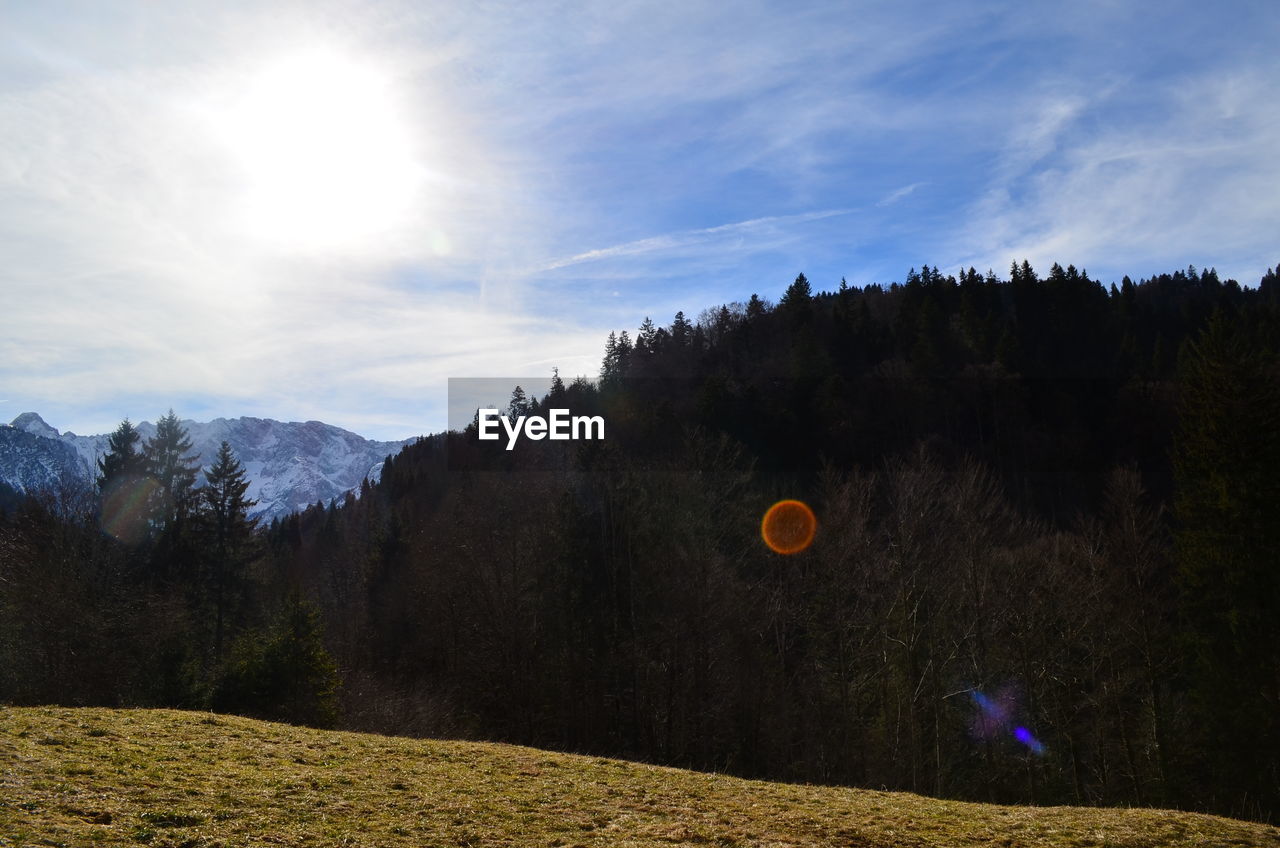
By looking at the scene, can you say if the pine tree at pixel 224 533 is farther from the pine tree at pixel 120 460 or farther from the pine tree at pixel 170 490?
the pine tree at pixel 120 460

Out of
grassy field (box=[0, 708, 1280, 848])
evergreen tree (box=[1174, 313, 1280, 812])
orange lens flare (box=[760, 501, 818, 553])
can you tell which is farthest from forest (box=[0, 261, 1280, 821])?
grassy field (box=[0, 708, 1280, 848])

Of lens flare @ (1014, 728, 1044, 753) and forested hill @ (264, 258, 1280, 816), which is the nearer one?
forested hill @ (264, 258, 1280, 816)

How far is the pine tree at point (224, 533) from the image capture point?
44.4m

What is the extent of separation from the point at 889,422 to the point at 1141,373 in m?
26.1

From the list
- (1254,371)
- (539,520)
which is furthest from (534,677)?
(1254,371)

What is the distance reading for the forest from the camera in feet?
77.9

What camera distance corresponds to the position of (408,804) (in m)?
10.8

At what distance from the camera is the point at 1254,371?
2398 centimetres

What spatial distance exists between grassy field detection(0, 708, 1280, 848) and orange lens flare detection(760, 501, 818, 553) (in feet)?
57.9

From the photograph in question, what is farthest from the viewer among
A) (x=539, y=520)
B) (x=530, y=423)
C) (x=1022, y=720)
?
(x=530, y=423)

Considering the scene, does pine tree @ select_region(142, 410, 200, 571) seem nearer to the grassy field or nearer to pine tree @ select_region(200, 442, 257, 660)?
pine tree @ select_region(200, 442, 257, 660)

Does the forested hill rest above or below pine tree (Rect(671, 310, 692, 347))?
below

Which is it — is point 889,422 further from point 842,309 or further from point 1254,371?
point 1254,371

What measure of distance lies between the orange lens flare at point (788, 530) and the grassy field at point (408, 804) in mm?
17648
